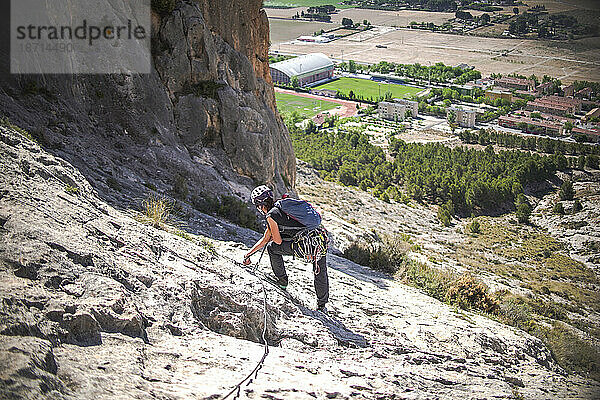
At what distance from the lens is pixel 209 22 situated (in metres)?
16.5

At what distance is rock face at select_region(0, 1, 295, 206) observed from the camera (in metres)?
9.02

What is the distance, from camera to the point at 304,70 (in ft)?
311

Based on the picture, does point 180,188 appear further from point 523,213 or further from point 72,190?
point 523,213

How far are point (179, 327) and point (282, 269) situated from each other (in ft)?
7.07

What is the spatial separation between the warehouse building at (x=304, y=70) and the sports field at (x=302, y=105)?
20.5ft

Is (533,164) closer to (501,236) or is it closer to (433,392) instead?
(501,236)

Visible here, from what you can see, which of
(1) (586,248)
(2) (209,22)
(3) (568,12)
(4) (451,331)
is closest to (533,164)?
(1) (586,248)

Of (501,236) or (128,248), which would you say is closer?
(128,248)

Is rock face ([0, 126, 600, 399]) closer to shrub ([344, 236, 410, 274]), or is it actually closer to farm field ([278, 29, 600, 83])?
shrub ([344, 236, 410, 274])

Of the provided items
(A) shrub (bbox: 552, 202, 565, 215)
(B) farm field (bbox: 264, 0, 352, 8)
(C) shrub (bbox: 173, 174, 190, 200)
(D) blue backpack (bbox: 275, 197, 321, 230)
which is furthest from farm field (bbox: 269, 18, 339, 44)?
(D) blue backpack (bbox: 275, 197, 321, 230)

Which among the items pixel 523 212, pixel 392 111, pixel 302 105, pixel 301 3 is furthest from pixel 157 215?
pixel 301 3

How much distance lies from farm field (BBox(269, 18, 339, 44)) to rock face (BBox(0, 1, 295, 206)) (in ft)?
378

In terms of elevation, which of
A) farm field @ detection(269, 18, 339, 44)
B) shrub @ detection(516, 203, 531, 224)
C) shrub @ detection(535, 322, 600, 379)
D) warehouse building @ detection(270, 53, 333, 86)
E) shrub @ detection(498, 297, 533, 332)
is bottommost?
shrub @ detection(516, 203, 531, 224)

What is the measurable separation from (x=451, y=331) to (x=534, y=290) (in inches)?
536
